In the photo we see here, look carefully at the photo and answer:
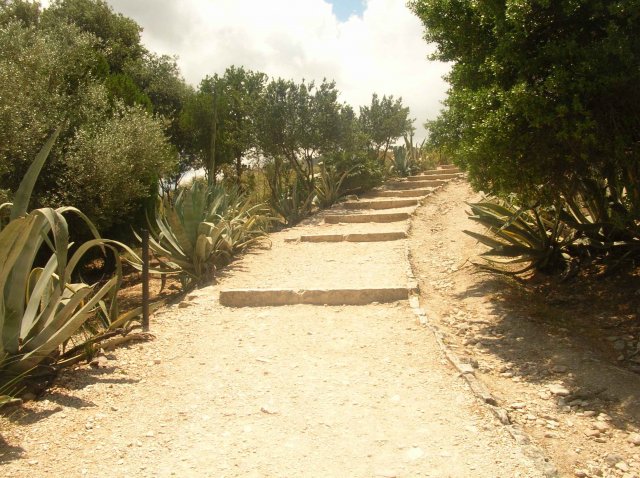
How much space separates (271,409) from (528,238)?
3927 millimetres

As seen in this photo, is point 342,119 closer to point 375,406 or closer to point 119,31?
point 119,31

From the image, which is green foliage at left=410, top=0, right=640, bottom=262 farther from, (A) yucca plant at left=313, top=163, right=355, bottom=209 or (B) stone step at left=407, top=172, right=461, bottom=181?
(B) stone step at left=407, top=172, right=461, bottom=181

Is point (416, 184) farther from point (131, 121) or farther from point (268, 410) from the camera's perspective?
point (268, 410)

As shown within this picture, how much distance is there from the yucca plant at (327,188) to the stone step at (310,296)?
7016 millimetres

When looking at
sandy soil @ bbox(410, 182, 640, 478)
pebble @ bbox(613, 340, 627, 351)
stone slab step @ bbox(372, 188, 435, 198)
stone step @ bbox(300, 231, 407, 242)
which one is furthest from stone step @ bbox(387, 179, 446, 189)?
pebble @ bbox(613, 340, 627, 351)

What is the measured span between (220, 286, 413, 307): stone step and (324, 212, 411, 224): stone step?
16.1 feet

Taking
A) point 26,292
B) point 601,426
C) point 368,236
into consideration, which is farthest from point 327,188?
point 601,426

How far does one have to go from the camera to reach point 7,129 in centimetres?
738

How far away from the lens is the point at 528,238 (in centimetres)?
629

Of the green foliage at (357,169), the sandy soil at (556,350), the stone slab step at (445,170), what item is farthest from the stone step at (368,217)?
the stone slab step at (445,170)

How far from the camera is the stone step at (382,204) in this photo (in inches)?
474

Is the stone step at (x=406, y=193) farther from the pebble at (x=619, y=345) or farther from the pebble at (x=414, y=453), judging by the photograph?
the pebble at (x=414, y=453)

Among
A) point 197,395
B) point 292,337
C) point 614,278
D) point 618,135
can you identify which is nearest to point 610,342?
point 614,278

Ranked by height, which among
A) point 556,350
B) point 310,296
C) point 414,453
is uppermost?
point 310,296
